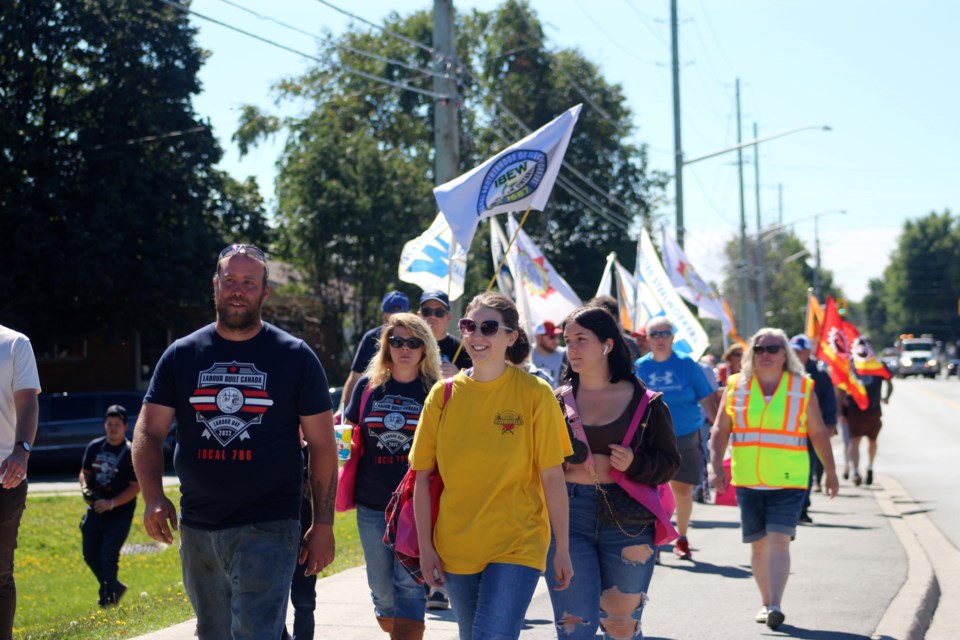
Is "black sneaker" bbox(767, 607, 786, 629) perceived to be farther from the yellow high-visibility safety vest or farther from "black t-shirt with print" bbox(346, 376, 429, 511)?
"black t-shirt with print" bbox(346, 376, 429, 511)

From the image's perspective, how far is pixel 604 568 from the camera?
525 centimetres

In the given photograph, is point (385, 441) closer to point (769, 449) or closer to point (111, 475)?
point (769, 449)

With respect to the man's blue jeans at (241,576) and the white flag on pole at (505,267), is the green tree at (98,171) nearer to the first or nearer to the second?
the white flag on pole at (505,267)

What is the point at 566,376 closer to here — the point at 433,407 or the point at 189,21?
the point at 433,407

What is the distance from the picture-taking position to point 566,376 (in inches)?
221

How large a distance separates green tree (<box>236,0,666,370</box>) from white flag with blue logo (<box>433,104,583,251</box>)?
73.1 feet

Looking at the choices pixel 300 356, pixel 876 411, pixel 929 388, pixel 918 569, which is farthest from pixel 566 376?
pixel 929 388

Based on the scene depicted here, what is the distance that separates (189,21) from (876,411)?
21.4 metres

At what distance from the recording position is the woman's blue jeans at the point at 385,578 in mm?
5992

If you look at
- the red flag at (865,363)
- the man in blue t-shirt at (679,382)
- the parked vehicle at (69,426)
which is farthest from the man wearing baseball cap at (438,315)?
the parked vehicle at (69,426)

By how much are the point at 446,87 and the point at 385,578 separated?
995cm

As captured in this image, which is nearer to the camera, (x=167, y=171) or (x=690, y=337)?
(x=690, y=337)

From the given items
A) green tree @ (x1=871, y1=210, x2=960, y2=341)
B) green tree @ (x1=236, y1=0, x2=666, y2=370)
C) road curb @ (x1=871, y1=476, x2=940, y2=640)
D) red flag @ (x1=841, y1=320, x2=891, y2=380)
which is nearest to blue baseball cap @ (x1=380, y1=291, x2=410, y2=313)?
road curb @ (x1=871, y1=476, x2=940, y2=640)

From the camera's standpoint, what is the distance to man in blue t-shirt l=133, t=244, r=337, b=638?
4559 mm
